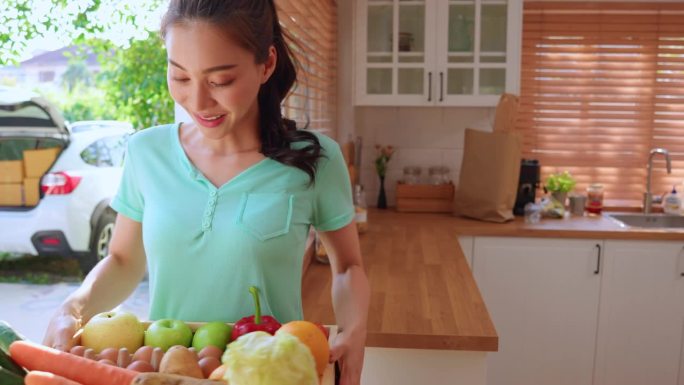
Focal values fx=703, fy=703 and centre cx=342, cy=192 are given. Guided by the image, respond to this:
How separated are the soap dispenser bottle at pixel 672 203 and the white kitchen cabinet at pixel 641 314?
0.55 meters

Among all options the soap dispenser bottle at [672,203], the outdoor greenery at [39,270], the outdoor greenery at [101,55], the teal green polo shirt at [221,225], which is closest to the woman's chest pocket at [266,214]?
the teal green polo shirt at [221,225]

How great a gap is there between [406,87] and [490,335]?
1986mm

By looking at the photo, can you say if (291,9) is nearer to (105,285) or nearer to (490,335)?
(490,335)

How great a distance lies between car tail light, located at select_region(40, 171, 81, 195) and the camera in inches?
89.0

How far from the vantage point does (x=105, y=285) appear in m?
1.18

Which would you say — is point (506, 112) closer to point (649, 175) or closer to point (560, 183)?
point (560, 183)

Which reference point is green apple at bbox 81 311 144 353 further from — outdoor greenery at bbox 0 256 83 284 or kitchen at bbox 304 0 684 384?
outdoor greenery at bbox 0 256 83 284

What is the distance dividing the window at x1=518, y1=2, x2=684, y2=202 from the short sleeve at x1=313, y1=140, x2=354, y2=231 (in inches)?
111

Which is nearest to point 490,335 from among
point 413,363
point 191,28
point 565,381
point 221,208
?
point 413,363

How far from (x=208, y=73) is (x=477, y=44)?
2679 millimetres

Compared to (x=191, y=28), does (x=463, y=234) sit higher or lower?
lower

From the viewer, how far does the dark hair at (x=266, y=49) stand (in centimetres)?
106

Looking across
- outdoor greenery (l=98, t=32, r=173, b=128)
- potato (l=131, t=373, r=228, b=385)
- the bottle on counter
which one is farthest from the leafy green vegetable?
potato (l=131, t=373, r=228, b=385)

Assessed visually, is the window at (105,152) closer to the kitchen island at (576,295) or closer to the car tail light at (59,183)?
the car tail light at (59,183)
